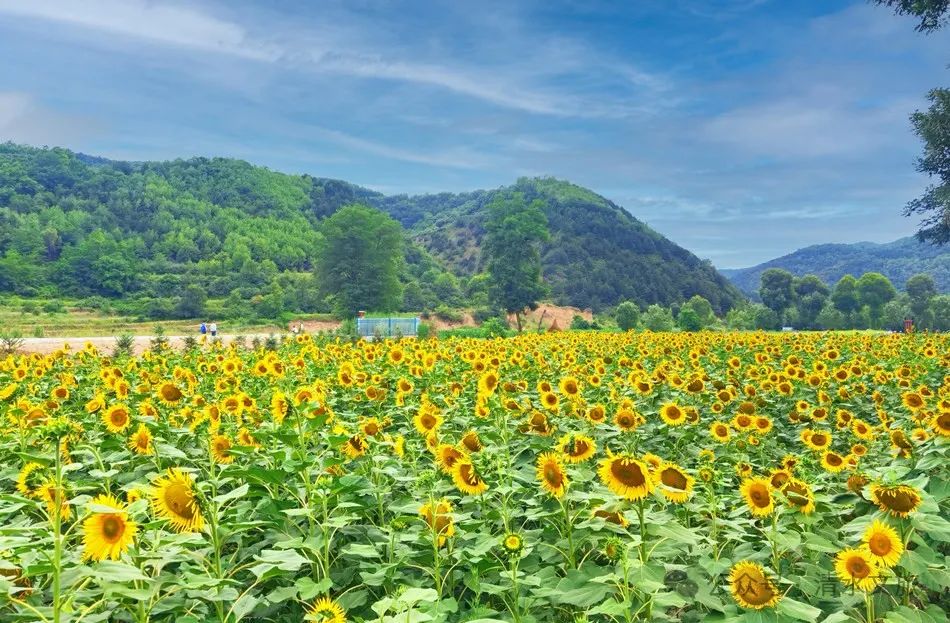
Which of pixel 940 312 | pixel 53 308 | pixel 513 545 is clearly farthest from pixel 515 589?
pixel 53 308

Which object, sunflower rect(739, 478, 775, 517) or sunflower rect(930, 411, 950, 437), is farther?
sunflower rect(930, 411, 950, 437)

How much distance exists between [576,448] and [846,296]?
99.7 meters

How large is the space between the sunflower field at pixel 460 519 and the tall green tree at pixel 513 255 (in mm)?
57768

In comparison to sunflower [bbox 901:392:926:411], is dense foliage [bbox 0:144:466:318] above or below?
above

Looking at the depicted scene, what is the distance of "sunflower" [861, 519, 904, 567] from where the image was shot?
222 centimetres

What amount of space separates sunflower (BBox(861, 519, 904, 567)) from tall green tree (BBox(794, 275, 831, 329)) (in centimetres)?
8870

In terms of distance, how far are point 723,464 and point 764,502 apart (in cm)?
178

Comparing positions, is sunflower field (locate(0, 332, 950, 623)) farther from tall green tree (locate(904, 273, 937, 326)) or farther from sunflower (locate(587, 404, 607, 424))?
tall green tree (locate(904, 273, 937, 326))

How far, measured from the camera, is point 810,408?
6.09 meters

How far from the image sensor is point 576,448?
331cm

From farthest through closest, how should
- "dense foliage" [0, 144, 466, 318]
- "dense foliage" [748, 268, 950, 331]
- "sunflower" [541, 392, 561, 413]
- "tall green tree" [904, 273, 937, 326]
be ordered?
1. "dense foliage" [0, 144, 466, 318]
2. "dense foliage" [748, 268, 950, 331]
3. "tall green tree" [904, 273, 937, 326]
4. "sunflower" [541, 392, 561, 413]

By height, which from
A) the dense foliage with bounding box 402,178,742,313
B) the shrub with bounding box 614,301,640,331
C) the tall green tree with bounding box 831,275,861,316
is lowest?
the shrub with bounding box 614,301,640,331

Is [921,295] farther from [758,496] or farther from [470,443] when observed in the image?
[470,443]

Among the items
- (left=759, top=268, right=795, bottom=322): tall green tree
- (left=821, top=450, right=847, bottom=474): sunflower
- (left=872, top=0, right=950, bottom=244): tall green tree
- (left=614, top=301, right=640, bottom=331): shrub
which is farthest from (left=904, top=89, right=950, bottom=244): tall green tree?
(left=759, top=268, right=795, bottom=322): tall green tree
